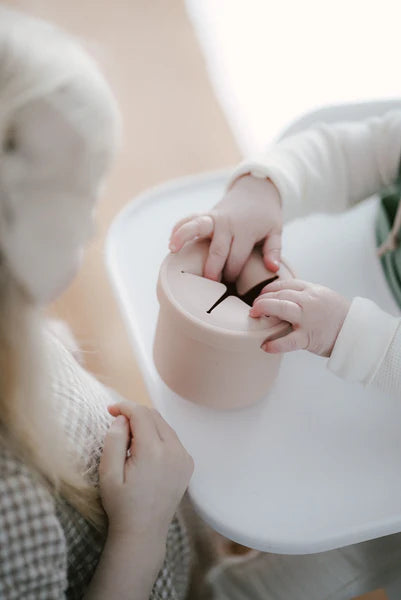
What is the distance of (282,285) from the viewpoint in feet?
1.64

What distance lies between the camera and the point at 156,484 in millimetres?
473

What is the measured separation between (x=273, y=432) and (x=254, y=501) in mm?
62

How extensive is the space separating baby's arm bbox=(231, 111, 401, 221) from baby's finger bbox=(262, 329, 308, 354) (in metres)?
0.18

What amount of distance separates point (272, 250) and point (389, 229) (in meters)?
0.18

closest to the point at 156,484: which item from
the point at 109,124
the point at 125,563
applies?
the point at 125,563

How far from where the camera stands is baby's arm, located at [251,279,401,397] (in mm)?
500

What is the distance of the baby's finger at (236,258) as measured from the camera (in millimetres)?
532

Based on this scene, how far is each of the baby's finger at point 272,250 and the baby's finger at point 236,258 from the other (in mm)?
18

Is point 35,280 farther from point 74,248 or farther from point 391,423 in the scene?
point 391,423

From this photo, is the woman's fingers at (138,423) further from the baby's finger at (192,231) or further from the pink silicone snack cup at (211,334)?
the baby's finger at (192,231)

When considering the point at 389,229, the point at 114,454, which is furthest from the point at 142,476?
the point at 389,229

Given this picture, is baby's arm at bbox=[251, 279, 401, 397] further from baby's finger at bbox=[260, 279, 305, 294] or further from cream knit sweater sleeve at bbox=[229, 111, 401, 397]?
cream knit sweater sleeve at bbox=[229, 111, 401, 397]

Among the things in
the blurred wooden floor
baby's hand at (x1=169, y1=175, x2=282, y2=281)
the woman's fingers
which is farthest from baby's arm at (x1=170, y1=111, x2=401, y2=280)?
the blurred wooden floor

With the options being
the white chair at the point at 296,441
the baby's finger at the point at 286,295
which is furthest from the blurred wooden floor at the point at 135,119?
the baby's finger at the point at 286,295
